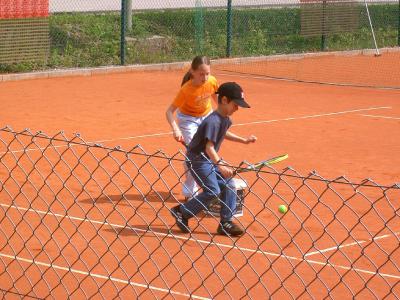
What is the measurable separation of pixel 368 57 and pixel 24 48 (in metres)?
10.3

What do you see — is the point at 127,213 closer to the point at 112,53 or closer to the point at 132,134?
the point at 132,134

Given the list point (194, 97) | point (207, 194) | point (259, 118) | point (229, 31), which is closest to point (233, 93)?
point (207, 194)

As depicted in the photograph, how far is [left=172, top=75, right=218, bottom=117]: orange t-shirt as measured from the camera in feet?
34.9

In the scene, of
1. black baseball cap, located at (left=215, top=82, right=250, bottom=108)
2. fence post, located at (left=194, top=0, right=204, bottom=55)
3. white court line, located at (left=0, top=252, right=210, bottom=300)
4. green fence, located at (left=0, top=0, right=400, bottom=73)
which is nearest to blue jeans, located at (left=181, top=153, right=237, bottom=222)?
black baseball cap, located at (left=215, top=82, right=250, bottom=108)

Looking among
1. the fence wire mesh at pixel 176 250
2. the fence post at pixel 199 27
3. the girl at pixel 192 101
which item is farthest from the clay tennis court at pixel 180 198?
the fence post at pixel 199 27

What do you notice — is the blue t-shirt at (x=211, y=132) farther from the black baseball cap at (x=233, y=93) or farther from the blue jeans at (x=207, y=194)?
the black baseball cap at (x=233, y=93)

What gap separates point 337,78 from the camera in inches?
943

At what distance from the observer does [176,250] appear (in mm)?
8930

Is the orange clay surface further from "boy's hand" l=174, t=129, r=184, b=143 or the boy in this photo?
the boy

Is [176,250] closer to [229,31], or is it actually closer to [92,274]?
[92,274]

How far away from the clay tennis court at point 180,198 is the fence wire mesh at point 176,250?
2 centimetres

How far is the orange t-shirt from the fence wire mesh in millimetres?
988

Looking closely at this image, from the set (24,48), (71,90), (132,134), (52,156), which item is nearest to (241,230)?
(52,156)

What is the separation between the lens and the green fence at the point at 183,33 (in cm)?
2493
